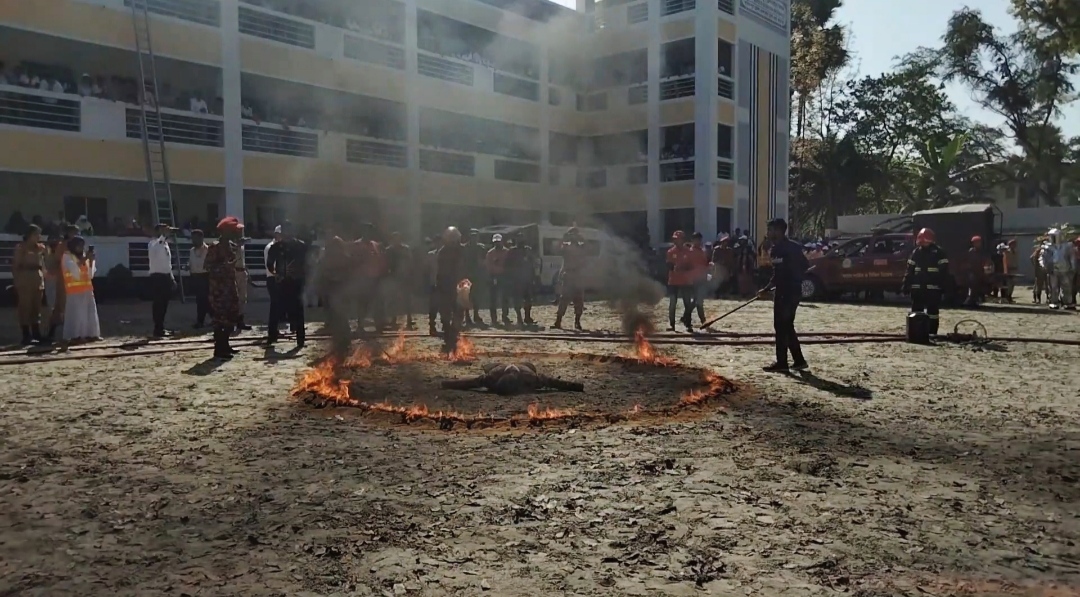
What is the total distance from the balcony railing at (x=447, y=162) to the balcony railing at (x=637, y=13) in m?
5.31

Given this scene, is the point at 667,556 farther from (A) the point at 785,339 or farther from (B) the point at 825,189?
(B) the point at 825,189

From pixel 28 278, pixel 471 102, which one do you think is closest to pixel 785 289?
pixel 28 278

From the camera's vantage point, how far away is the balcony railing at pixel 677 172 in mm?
29734

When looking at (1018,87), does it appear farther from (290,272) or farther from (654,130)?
(290,272)

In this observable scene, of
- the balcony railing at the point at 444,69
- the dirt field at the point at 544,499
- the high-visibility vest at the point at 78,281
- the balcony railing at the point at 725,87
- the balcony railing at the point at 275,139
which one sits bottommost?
the dirt field at the point at 544,499

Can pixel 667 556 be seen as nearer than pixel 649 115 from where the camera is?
Yes

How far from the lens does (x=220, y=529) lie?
4137 mm

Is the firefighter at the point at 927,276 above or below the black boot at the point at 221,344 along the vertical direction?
above

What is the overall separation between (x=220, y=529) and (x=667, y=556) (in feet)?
7.42

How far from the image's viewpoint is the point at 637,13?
67.6ft

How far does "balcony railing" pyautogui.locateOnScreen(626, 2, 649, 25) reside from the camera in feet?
64.6

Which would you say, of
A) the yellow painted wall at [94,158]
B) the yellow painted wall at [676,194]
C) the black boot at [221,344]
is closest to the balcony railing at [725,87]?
the yellow painted wall at [676,194]

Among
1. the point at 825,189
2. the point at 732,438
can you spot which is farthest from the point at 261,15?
the point at 825,189

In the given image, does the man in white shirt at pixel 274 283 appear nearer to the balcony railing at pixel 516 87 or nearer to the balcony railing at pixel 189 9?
the balcony railing at pixel 516 87
